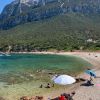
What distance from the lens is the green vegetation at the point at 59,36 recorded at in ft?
509

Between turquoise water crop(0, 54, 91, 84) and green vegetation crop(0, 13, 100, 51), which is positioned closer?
turquoise water crop(0, 54, 91, 84)

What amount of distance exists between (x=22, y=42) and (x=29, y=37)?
16.0 m

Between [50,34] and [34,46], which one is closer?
[34,46]

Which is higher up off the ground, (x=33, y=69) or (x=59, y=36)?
(x=33, y=69)

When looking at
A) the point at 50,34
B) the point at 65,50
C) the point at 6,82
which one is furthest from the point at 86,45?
the point at 6,82

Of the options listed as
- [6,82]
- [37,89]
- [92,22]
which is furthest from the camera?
[92,22]

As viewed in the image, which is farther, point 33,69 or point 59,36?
point 59,36

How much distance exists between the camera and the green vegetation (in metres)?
155

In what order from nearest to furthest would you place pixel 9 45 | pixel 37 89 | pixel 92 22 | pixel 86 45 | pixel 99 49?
pixel 37 89 < pixel 99 49 < pixel 86 45 < pixel 9 45 < pixel 92 22

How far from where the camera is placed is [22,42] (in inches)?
6540

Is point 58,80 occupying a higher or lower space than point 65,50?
higher

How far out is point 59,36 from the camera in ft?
581

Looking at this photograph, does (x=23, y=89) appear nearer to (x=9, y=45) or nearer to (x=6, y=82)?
(x=6, y=82)

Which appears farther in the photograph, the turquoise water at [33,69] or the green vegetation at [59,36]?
the green vegetation at [59,36]
